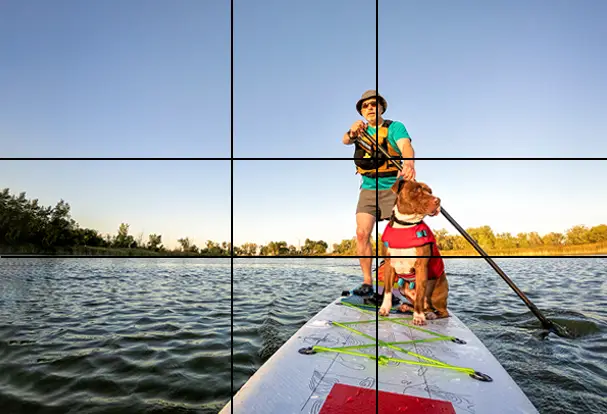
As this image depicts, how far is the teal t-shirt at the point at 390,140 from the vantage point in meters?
2.59

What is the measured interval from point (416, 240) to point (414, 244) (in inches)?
1.3

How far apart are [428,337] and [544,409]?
1.02m

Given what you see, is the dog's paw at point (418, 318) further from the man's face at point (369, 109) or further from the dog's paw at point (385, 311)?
the man's face at point (369, 109)

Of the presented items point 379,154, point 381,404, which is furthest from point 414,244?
point 381,404

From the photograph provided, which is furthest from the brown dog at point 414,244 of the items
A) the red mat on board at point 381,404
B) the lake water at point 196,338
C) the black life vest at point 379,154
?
the red mat on board at point 381,404

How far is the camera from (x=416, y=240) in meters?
2.27

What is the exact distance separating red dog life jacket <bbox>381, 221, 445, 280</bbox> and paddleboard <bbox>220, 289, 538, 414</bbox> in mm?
493

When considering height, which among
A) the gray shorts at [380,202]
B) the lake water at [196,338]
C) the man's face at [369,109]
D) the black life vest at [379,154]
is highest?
the man's face at [369,109]

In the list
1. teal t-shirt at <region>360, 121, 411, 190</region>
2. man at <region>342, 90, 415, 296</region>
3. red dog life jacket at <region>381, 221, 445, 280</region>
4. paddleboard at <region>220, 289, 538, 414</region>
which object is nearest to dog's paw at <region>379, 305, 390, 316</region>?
paddleboard at <region>220, 289, 538, 414</region>

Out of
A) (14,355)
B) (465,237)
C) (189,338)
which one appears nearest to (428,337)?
(465,237)

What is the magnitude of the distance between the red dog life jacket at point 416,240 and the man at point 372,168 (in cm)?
25

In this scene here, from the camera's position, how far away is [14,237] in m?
2.33

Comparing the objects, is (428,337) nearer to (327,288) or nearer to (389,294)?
(389,294)

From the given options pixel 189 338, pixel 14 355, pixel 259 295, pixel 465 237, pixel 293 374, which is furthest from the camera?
pixel 259 295
